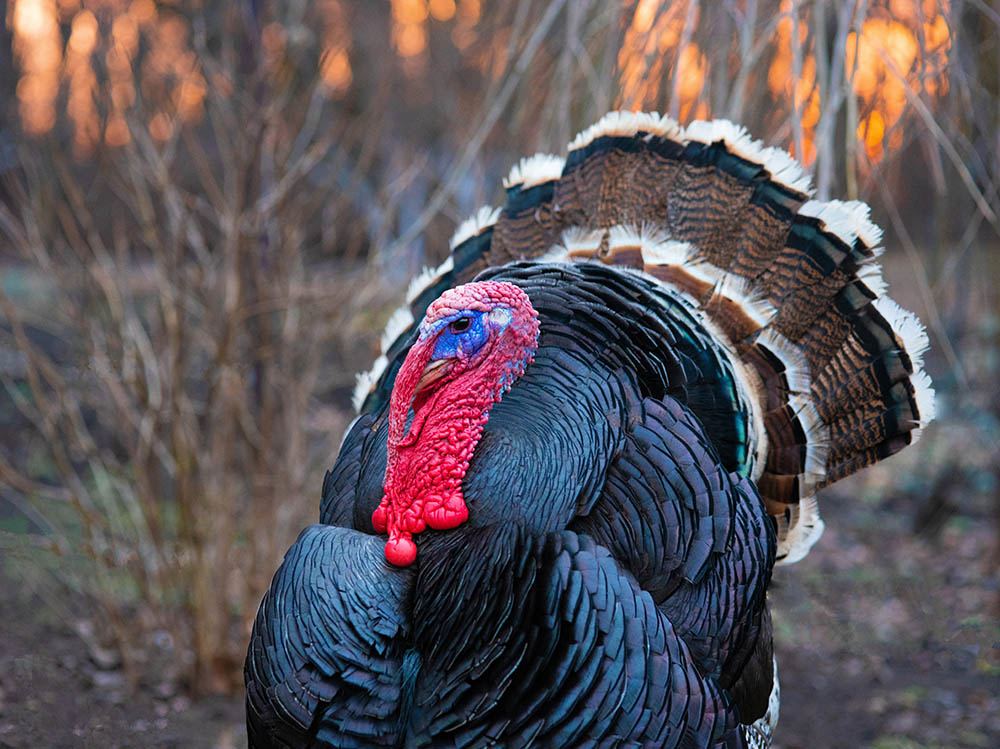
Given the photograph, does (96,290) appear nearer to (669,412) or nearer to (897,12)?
(669,412)

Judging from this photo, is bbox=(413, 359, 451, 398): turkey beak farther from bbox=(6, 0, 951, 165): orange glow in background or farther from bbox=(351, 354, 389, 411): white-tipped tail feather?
bbox=(6, 0, 951, 165): orange glow in background

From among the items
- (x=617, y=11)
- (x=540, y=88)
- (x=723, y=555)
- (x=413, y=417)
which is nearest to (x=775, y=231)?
(x=617, y=11)

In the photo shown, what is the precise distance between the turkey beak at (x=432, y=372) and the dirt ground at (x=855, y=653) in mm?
2361

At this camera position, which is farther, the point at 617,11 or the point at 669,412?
the point at 617,11

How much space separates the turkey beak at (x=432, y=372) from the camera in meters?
2.20

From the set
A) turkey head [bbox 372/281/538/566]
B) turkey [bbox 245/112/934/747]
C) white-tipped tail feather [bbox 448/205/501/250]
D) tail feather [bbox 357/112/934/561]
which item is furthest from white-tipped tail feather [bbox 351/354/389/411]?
turkey head [bbox 372/281/538/566]

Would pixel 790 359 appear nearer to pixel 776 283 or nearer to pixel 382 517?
pixel 776 283

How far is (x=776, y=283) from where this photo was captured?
292 cm

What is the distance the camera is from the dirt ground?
12.7ft

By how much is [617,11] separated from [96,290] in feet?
7.73

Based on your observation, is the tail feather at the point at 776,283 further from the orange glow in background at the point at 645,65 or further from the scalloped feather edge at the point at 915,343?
the orange glow in background at the point at 645,65

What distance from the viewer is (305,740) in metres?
2.04

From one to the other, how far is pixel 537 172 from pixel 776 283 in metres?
0.84

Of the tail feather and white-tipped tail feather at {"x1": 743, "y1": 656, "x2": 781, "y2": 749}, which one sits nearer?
white-tipped tail feather at {"x1": 743, "y1": 656, "x2": 781, "y2": 749}
